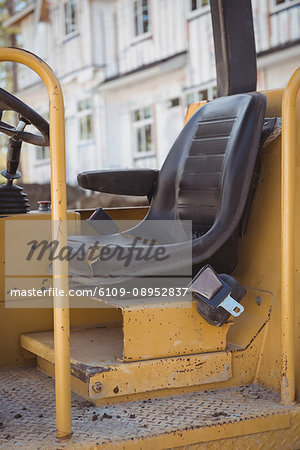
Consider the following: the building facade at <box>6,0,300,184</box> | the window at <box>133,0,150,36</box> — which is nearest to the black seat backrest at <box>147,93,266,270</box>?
the building facade at <box>6,0,300,184</box>

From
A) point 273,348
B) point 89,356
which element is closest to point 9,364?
point 89,356

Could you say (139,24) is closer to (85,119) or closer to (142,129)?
(142,129)

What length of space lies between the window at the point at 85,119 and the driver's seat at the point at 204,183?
35.5 feet

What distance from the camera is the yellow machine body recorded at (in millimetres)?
1465

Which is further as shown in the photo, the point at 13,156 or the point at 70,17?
the point at 70,17

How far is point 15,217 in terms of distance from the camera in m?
2.11

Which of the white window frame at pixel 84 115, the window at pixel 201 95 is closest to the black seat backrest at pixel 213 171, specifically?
the window at pixel 201 95

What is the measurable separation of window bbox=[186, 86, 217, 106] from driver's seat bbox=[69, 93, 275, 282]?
7723 mm

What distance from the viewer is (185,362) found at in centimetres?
177

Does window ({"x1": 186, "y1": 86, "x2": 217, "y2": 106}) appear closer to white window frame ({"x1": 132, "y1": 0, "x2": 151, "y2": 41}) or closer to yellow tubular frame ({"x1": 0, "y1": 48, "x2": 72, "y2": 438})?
white window frame ({"x1": 132, "y1": 0, "x2": 151, "y2": 41})

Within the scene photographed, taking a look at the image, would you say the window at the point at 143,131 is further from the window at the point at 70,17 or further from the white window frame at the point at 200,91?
the window at the point at 70,17

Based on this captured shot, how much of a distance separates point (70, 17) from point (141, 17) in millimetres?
2692

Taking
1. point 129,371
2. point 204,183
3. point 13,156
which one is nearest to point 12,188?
point 13,156

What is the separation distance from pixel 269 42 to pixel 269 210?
7.48 meters
